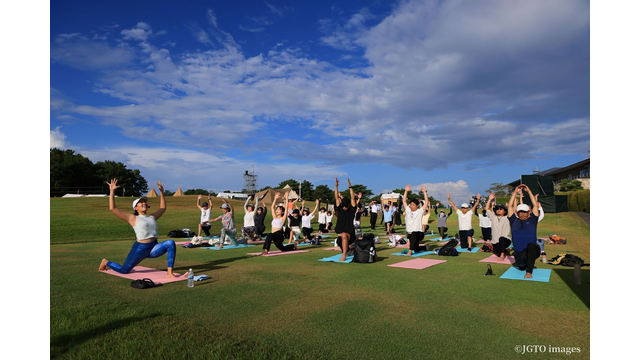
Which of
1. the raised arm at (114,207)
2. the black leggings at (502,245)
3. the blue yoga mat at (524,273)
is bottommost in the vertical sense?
the blue yoga mat at (524,273)

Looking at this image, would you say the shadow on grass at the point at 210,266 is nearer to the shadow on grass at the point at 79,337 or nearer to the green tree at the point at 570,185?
the shadow on grass at the point at 79,337

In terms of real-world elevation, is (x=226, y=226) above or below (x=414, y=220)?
below

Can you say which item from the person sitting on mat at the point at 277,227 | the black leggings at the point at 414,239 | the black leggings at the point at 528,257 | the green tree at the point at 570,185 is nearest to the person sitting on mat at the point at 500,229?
the black leggings at the point at 528,257

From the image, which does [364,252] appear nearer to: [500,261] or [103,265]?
[500,261]

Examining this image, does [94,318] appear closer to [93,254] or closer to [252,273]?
[252,273]

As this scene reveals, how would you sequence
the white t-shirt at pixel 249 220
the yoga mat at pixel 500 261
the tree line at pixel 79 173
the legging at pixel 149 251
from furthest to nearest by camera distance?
the tree line at pixel 79 173 → the white t-shirt at pixel 249 220 → the yoga mat at pixel 500 261 → the legging at pixel 149 251

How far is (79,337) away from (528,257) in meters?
8.36

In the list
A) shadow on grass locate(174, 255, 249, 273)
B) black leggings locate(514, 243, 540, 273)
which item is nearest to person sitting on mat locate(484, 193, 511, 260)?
black leggings locate(514, 243, 540, 273)

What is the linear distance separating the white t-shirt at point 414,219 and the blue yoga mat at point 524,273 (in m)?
3.27

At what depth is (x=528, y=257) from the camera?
7.58 meters

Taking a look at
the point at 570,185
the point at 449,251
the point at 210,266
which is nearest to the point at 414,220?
the point at 449,251

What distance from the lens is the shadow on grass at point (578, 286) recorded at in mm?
5801

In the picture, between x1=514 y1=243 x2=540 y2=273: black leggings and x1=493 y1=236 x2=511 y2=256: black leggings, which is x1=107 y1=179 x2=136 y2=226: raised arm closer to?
x1=514 y1=243 x2=540 y2=273: black leggings

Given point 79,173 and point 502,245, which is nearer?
point 502,245
